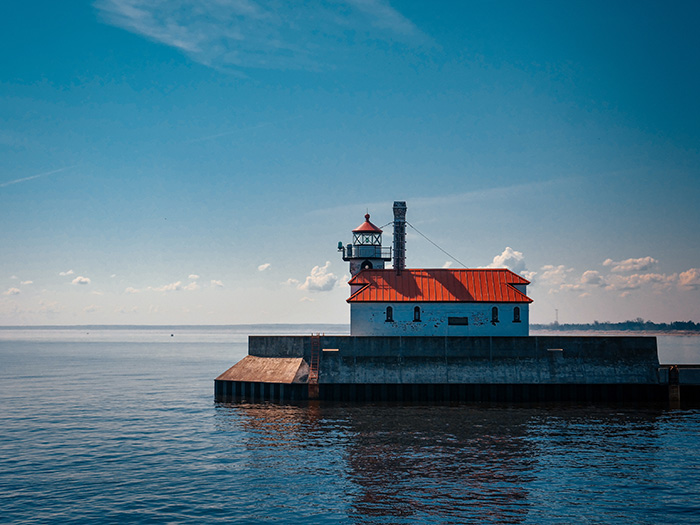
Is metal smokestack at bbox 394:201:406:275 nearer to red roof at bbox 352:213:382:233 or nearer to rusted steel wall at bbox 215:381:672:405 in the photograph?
red roof at bbox 352:213:382:233

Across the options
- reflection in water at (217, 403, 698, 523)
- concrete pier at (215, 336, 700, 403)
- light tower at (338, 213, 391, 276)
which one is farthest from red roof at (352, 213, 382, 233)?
reflection in water at (217, 403, 698, 523)

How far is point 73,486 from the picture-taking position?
23516 millimetres

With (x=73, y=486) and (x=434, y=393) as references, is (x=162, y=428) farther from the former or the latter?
(x=434, y=393)

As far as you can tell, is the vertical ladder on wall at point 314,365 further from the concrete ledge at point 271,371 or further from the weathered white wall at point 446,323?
the weathered white wall at point 446,323

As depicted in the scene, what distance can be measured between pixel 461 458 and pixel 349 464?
16.7 feet

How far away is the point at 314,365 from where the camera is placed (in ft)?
145

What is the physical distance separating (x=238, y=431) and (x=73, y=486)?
11.4 meters

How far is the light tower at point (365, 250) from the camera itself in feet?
179

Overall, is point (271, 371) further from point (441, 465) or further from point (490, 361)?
point (441, 465)

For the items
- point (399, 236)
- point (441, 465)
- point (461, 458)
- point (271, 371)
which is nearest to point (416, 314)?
point (399, 236)

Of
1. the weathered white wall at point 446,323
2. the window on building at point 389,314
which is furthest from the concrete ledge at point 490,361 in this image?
the window on building at point 389,314

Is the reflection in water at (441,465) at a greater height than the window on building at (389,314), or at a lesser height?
lesser

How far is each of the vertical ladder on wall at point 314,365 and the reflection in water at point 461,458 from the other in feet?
6.05

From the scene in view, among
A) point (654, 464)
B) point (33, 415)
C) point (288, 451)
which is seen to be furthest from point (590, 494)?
point (33, 415)
